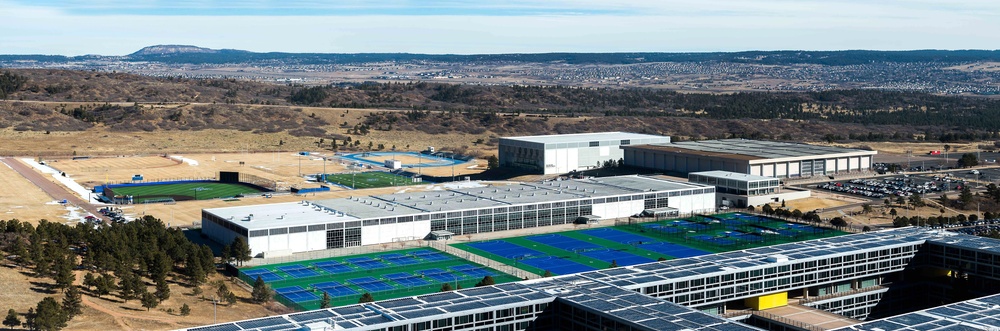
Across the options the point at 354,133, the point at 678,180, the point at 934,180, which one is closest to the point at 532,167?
the point at 678,180

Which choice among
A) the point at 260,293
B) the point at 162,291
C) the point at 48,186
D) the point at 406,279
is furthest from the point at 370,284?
the point at 48,186

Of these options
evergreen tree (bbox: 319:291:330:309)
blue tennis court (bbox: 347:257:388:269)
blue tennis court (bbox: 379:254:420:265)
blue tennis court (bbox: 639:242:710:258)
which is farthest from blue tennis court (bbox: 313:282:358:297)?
blue tennis court (bbox: 639:242:710:258)

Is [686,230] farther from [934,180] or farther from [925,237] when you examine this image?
[934,180]

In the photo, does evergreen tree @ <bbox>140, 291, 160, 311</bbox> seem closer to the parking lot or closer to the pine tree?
the pine tree

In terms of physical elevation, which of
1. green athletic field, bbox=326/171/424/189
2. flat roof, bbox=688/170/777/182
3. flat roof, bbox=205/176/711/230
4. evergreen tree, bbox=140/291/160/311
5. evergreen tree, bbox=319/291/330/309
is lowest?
green athletic field, bbox=326/171/424/189

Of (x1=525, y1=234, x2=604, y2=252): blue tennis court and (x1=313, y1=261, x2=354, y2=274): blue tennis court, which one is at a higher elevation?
(x1=313, y1=261, x2=354, y2=274): blue tennis court

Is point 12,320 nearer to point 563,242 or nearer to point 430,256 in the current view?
point 430,256
